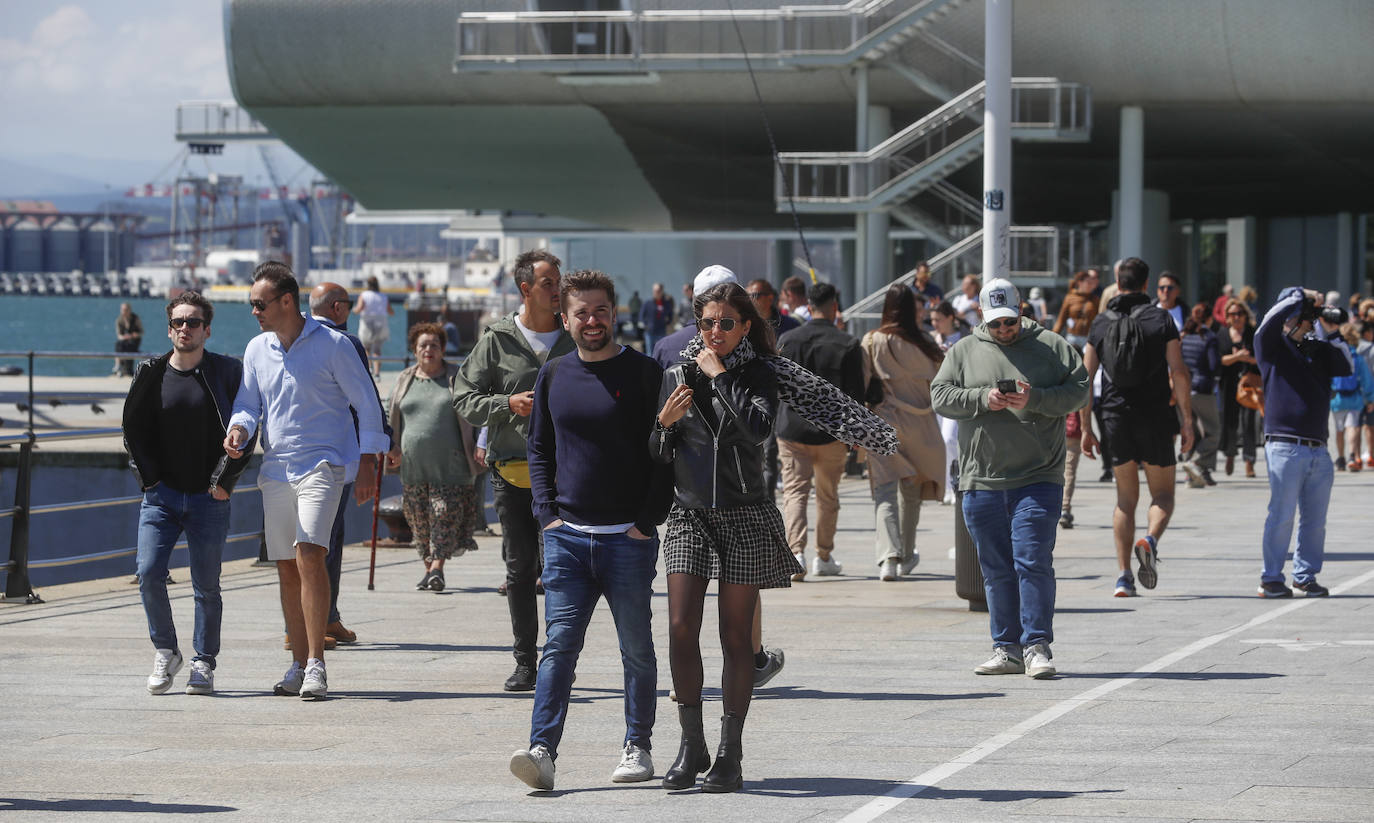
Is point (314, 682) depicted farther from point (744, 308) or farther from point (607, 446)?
point (744, 308)

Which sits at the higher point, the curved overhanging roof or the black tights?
the curved overhanging roof

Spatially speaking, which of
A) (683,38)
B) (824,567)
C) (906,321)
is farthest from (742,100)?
(824,567)

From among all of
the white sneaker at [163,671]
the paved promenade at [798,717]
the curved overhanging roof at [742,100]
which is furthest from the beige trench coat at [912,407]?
the curved overhanging roof at [742,100]

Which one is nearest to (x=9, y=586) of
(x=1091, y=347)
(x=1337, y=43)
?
(x=1091, y=347)

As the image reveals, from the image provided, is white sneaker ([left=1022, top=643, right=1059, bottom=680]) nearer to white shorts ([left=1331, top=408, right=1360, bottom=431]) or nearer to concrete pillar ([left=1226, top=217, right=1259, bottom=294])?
white shorts ([left=1331, top=408, right=1360, bottom=431])

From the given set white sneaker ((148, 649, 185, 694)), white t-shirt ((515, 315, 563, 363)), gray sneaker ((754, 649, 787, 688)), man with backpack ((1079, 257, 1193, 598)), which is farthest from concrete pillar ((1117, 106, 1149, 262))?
white sneaker ((148, 649, 185, 694))

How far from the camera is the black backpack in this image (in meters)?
12.2

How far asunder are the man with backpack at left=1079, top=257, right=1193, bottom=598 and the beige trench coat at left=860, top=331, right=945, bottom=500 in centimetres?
182

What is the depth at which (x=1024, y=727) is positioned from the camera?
827 centimetres

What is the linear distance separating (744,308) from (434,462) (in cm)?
661

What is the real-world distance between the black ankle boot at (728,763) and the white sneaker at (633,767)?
0.22 metres

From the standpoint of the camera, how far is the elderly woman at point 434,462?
13523mm

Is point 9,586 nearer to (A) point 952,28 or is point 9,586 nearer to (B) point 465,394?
(B) point 465,394

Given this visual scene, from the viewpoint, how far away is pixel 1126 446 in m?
12.3
